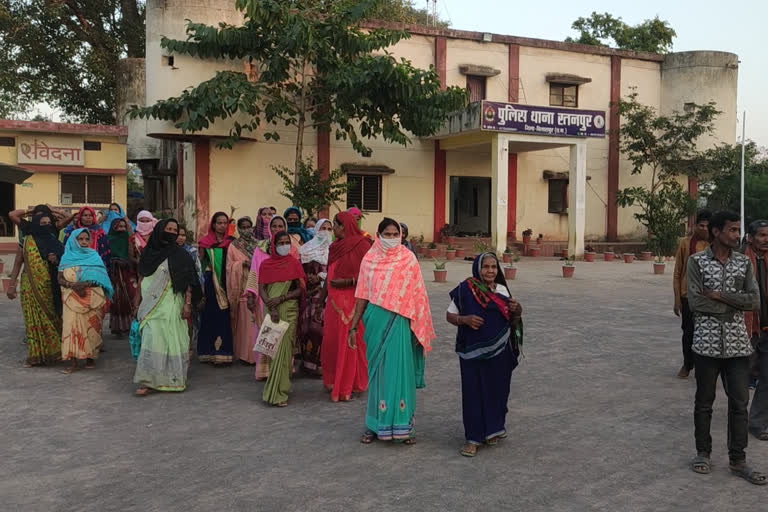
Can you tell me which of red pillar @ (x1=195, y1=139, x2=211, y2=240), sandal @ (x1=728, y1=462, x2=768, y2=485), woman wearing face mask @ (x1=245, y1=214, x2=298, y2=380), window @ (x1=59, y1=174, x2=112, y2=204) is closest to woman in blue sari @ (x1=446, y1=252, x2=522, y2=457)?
sandal @ (x1=728, y1=462, x2=768, y2=485)

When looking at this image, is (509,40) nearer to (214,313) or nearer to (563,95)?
(563,95)

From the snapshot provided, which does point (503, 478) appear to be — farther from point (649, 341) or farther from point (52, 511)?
point (649, 341)

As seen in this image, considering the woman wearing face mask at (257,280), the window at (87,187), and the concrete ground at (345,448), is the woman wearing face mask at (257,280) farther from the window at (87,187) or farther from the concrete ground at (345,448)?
the window at (87,187)

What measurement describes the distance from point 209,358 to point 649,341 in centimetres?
498

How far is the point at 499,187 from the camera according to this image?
18.9 meters

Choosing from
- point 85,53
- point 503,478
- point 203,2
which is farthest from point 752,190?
point 503,478

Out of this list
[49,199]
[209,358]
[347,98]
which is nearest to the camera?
[209,358]

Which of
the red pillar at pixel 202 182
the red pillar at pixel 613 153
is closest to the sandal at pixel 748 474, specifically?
the red pillar at pixel 202 182

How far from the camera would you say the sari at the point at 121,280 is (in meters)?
8.37

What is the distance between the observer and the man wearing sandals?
12.8 feet

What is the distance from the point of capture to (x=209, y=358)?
7.05 m

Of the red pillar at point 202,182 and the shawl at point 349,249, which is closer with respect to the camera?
the shawl at point 349,249

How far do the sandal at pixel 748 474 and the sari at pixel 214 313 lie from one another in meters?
4.65

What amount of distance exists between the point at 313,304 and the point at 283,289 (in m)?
0.61
